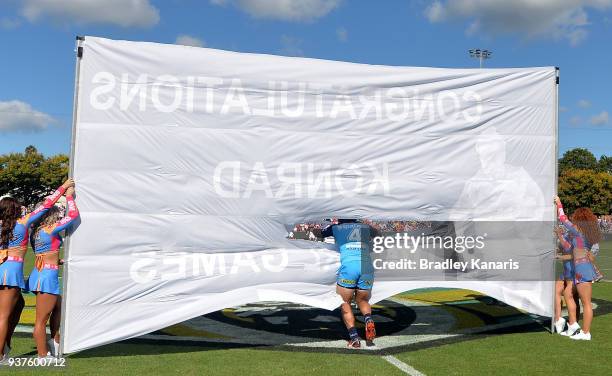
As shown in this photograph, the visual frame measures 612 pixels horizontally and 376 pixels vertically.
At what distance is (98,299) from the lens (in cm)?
590

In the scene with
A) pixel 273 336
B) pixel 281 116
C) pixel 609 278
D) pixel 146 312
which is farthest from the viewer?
pixel 609 278

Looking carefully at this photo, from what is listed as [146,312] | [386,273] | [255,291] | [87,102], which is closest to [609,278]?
[386,273]

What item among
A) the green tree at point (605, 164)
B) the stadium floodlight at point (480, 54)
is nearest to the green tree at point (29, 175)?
the stadium floodlight at point (480, 54)

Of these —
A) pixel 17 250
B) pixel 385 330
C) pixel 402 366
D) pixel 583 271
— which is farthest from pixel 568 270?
pixel 17 250

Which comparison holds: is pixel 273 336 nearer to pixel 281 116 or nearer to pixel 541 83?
pixel 281 116

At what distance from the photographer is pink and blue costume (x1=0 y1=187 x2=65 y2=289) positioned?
564 cm

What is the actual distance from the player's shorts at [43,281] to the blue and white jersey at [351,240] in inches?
129

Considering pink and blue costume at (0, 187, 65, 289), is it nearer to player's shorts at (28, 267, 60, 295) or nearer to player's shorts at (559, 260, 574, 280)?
player's shorts at (28, 267, 60, 295)

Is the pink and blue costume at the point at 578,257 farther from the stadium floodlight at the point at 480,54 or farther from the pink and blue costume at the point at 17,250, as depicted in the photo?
the stadium floodlight at the point at 480,54

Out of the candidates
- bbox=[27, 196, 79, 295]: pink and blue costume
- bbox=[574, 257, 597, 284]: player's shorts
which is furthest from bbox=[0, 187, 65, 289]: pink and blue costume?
bbox=[574, 257, 597, 284]: player's shorts

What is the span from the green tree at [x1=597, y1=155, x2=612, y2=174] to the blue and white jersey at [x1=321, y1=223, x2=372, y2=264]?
96364 millimetres

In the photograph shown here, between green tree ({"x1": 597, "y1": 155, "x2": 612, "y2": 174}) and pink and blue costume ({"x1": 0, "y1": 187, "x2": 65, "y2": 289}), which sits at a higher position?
green tree ({"x1": 597, "y1": 155, "x2": 612, "y2": 174})

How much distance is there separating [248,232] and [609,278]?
495 inches

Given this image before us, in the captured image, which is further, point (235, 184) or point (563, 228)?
point (563, 228)
